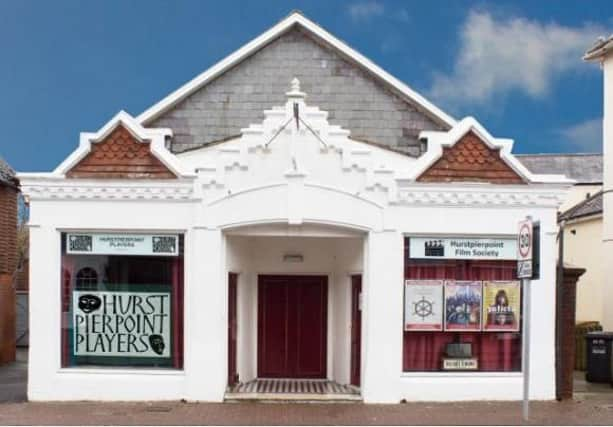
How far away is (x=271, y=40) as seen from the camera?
20062 mm

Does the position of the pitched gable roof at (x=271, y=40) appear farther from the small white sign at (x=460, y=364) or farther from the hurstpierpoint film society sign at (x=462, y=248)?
the small white sign at (x=460, y=364)

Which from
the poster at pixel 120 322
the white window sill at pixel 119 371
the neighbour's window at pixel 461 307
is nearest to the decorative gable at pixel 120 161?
the poster at pixel 120 322

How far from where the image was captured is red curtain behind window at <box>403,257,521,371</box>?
14.4 meters

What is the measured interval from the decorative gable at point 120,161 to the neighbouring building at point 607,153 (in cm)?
1171

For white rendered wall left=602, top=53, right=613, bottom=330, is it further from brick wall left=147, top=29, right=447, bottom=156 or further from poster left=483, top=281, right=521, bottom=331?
poster left=483, top=281, right=521, bottom=331

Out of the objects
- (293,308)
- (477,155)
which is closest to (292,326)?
(293,308)

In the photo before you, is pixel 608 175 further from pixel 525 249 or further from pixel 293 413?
pixel 293 413

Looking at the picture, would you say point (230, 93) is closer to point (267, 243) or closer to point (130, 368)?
point (267, 243)

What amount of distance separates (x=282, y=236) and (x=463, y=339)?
389 centimetres

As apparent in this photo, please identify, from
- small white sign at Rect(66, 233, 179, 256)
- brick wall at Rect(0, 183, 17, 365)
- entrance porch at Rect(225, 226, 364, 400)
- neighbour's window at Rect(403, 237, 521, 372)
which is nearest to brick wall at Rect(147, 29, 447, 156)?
entrance porch at Rect(225, 226, 364, 400)

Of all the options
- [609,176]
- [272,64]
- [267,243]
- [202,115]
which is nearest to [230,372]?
[267,243]

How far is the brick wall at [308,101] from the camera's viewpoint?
1898 cm

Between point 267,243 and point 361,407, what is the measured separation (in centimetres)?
404

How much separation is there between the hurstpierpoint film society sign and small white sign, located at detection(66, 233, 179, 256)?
14.7 ft
